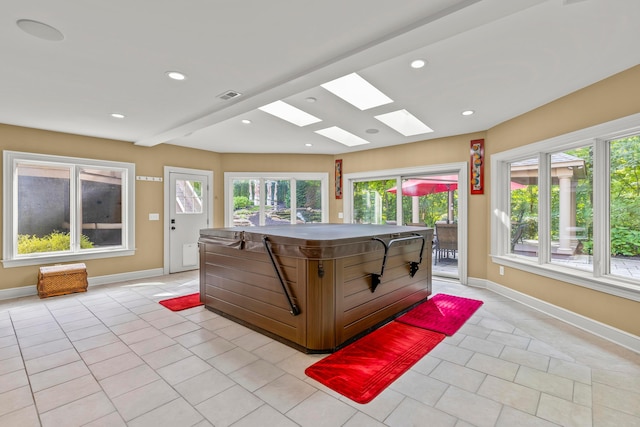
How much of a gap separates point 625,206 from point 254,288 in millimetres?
3731

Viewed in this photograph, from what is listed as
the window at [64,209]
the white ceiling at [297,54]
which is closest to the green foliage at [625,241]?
the white ceiling at [297,54]

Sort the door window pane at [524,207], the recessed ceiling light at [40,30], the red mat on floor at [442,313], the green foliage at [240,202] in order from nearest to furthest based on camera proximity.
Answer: the recessed ceiling light at [40,30]
the red mat on floor at [442,313]
the door window pane at [524,207]
the green foliage at [240,202]

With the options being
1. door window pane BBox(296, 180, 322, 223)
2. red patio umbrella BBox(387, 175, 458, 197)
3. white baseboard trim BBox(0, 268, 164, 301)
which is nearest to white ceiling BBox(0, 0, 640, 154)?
red patio umbrella BBox(387, 175, 458, 197)

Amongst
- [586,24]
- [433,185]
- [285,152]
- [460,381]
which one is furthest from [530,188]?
[285,152]

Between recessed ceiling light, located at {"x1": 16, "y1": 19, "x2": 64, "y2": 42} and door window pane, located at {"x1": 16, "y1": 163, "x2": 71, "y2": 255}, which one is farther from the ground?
recessed ceiling light, located at {"x1": 16, "y1": 19, "x2": 64, "y2": 42}

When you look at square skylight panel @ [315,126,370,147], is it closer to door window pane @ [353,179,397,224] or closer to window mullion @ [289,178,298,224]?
door window pane @ [353,179,397,224]

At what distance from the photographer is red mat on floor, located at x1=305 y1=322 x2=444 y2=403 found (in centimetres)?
212

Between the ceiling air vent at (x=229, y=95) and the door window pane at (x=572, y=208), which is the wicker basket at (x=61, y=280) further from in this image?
the door window pane at (x=572, y=208)

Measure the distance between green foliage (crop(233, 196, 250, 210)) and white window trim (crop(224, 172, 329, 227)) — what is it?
9cm

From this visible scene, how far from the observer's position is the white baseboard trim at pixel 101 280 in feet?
13.9

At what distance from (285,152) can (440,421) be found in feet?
18.2

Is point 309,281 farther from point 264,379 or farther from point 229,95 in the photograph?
point 229,95

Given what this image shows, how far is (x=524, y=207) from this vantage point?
13.9ft

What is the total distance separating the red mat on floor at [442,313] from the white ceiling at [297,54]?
8.21 ft
